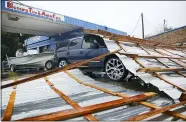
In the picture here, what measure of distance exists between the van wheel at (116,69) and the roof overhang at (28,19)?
25.2 feet

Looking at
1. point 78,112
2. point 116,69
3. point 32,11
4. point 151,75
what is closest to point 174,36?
point 32,11

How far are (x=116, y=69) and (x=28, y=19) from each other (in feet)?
29.9

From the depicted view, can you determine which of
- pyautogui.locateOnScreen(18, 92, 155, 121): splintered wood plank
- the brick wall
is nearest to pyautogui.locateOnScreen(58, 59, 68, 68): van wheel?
pyautogui.locateOnScreen(18, 92, 155, 121): splintered wood plank

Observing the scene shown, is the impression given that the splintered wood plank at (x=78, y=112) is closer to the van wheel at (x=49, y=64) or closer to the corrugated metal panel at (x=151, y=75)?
the corrugated metal panel at (x=151, y=75)

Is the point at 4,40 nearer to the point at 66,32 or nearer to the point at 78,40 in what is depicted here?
the point at 66,32

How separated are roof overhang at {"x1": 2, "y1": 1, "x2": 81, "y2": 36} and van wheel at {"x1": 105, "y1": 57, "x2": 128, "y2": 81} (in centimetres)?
769

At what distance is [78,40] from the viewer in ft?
26.7

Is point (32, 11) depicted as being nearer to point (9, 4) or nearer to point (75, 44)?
point (9, 4)

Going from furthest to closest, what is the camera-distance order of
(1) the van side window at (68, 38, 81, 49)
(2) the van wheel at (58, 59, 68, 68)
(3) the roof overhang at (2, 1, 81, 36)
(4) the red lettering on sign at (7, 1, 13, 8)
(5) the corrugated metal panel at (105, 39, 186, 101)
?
(3) the roof overhang at (2, 1, 81, 36) < (4) the red lettering on sign at (7, 1, 13, 8) < (2) the van wheel at (58, 59, 68, 68) < (1) the van side window at (68, 38, 81, 49) < (5) the corrugated metal panel at (105, 39, 186, 101)

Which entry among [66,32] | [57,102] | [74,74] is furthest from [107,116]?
[66,32]

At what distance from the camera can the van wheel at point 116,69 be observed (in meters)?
5.61

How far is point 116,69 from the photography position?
19.0ft

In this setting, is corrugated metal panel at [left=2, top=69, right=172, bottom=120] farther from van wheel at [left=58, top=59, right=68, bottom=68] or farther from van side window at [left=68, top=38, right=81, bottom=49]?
van wheel at [left=58, top=59, right=68, bottom=68]

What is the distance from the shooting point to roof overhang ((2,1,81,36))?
10992 millimetres
